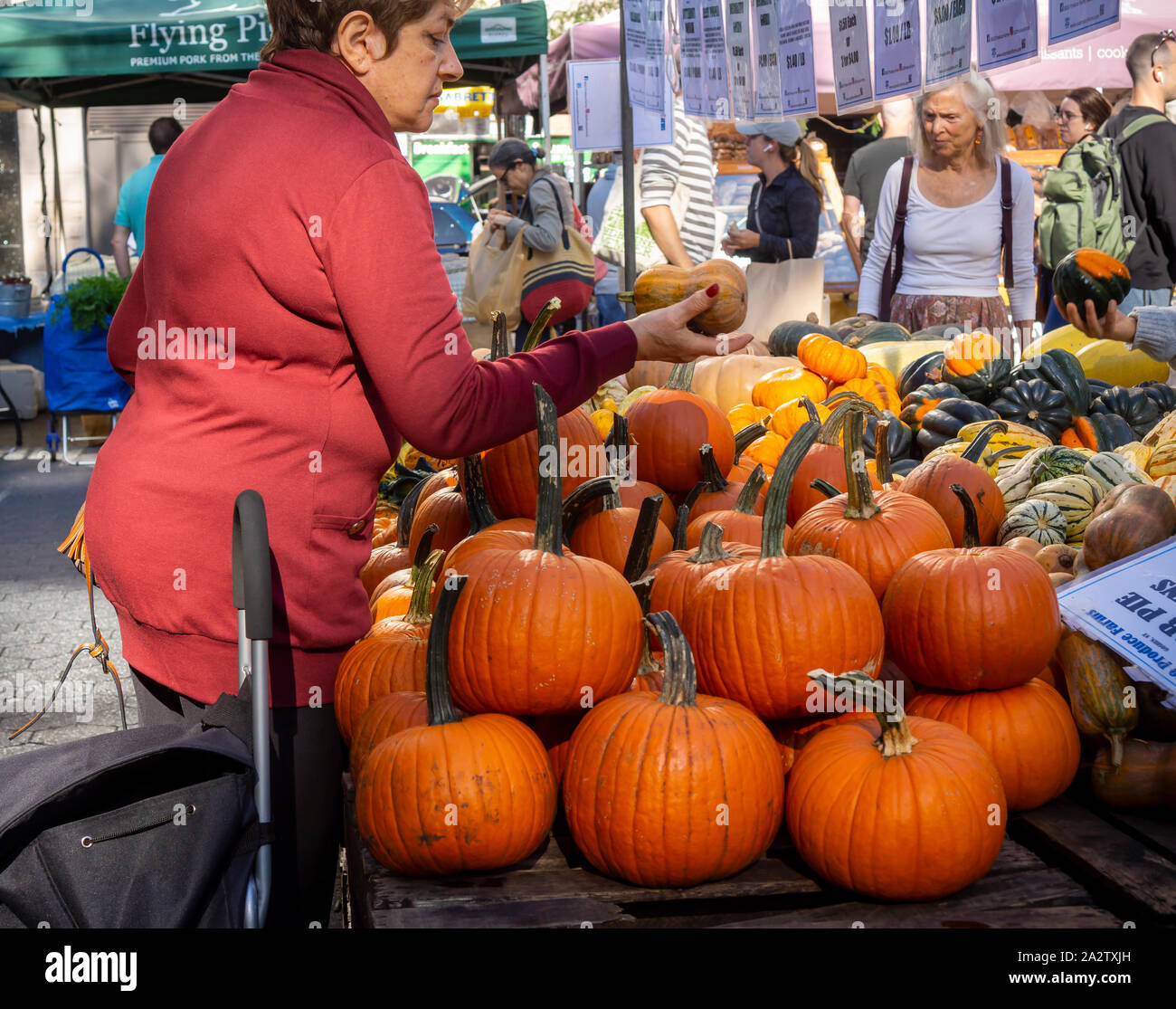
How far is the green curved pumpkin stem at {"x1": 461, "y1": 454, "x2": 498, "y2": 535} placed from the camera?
96.0 inches

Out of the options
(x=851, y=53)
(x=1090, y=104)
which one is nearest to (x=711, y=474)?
(x=851, y=53)

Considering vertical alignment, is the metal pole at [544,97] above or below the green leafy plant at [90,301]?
above

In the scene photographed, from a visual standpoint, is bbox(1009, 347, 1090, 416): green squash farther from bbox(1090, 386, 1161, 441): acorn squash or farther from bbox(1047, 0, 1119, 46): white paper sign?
bbox(1047, 0, 1119, 46): white paper sign

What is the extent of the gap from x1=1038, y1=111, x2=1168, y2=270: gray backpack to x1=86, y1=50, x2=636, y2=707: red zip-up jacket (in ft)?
18.1

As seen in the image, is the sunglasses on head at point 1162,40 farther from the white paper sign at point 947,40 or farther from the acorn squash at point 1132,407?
the acorn squash at point 1132,407

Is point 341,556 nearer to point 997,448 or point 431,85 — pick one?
point 431,85

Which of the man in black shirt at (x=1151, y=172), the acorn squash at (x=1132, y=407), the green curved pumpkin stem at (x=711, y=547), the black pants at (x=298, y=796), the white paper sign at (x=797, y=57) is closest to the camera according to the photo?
the black pants at (x=298, y=796)

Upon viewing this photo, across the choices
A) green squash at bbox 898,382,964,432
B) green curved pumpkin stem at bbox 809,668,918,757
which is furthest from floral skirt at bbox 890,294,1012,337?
green curved pumpkin stem at bbox 809,668,918,757

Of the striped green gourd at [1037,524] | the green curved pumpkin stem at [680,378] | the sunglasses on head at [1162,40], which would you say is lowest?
the striped green gourd at [1037,524]

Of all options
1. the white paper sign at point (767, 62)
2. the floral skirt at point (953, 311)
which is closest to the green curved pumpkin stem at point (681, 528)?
the floral skirt at point (953, 311)

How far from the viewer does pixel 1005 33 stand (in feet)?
15.2

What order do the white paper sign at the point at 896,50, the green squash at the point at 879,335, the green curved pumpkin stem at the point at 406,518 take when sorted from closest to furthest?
the green curved pumpkin stem at the point at 406,518
the white paper sign at the point at 896,50
the green squash at the point at 879,335

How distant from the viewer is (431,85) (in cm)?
191

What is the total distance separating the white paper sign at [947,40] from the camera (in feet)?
15.6
